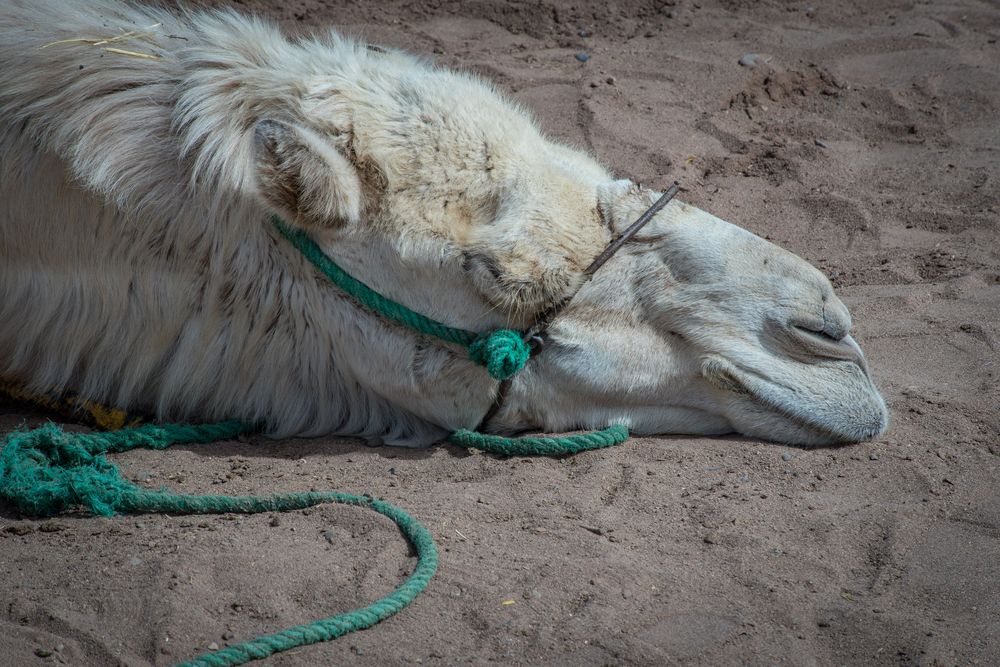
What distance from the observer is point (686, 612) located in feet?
7.95

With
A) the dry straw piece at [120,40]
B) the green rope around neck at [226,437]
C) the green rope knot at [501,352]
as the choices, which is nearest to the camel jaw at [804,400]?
the green rope around neck at [226,437]

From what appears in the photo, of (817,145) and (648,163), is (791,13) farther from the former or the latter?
(648,163)

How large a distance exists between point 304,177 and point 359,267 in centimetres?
35

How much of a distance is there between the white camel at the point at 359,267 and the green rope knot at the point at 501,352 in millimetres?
62

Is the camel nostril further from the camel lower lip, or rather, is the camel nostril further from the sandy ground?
the sandy ground

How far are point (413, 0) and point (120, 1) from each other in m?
3.17

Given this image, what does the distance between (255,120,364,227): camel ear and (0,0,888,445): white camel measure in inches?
0.9

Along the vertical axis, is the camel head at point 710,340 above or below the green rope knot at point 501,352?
above

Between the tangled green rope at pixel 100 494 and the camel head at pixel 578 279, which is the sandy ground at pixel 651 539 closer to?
the tangled green rope at pixel 100 494

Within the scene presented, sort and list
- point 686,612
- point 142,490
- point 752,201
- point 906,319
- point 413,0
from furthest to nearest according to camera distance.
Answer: point 413,0, point 752,201, point 906,319, point 142,490, point 686,612

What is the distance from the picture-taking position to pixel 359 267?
296cm

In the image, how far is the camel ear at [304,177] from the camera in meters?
2.72

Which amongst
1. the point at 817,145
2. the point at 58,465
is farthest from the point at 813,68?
the point at 58,465

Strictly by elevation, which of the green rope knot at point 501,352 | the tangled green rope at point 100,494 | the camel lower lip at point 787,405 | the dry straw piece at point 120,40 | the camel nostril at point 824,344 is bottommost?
the tangled green rope at point 100,494
